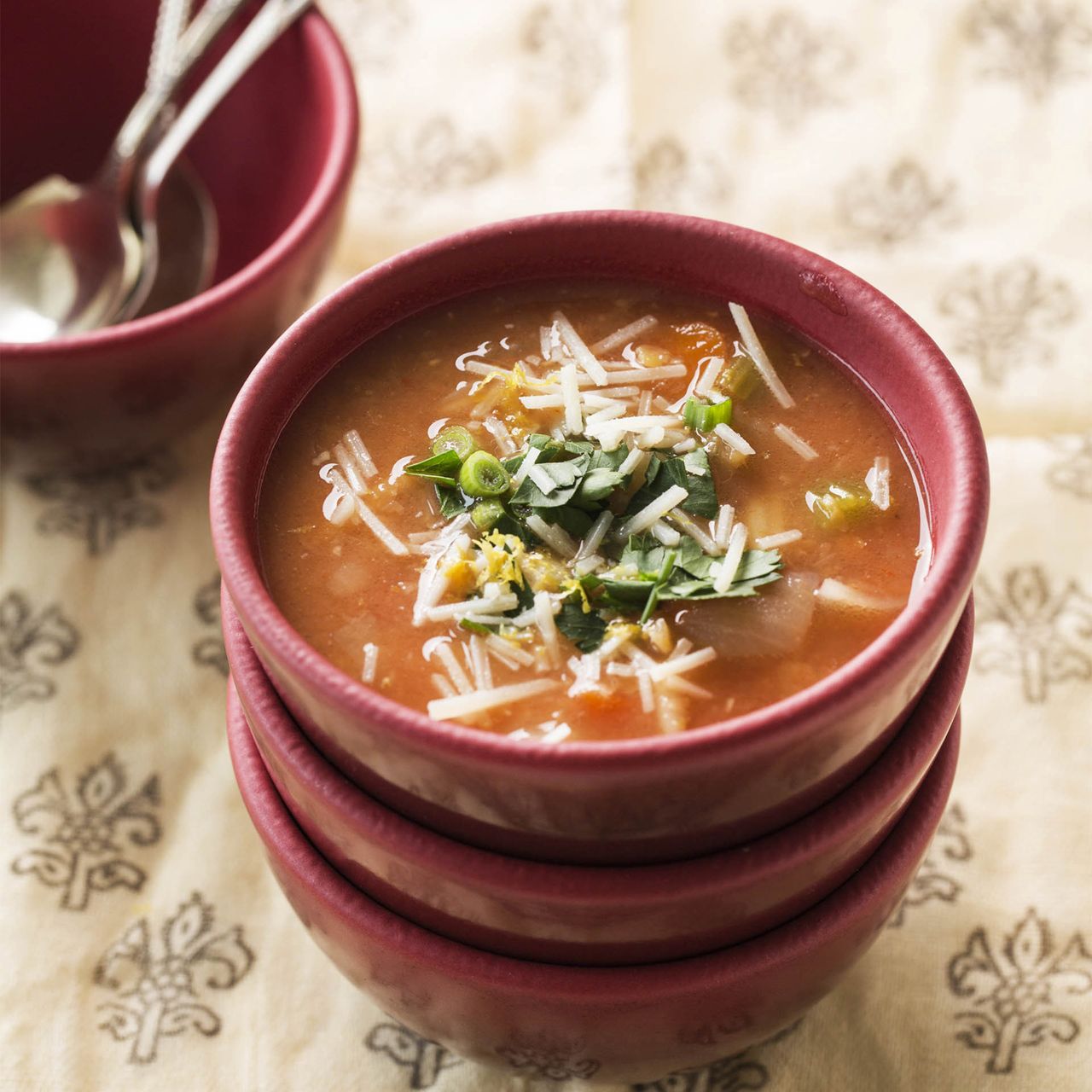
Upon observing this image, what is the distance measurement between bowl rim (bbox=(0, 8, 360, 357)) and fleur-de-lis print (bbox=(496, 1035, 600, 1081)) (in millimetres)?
1026

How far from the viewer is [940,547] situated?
131 cm

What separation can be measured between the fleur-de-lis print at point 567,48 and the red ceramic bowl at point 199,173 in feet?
1.85

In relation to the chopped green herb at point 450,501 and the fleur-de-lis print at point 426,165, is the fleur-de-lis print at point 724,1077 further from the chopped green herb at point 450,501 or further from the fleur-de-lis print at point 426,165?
the fleur-de-lis print at point 426,165

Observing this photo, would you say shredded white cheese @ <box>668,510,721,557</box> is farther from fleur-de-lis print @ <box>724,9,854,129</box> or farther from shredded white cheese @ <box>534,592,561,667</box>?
fleur-de-lis print @ <box>724,9,854,129</box>

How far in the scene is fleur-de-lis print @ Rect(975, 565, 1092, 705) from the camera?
81.2 inches

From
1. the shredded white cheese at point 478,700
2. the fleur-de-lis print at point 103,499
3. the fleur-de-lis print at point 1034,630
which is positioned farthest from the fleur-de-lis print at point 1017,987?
the fleur-de-lis print at point 103,499

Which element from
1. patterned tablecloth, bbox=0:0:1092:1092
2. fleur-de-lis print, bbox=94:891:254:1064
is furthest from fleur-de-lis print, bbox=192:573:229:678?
fleur-de-lis print, bbox=94:891:254:1064

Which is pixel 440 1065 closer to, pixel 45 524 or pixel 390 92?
Result: pixel 45 524

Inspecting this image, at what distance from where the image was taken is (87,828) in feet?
6.42

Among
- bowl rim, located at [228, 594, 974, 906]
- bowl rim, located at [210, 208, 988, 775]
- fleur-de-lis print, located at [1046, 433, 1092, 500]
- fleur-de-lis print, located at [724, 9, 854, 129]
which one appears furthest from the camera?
fleur-de-lis print, located at [724, 9, 854, 129]

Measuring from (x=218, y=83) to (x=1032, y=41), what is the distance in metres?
1.46

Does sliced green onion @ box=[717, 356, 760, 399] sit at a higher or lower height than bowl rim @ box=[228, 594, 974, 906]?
higher

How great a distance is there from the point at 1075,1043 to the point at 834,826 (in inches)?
25.5

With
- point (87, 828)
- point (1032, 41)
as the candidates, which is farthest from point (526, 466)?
point (1032, 41)
